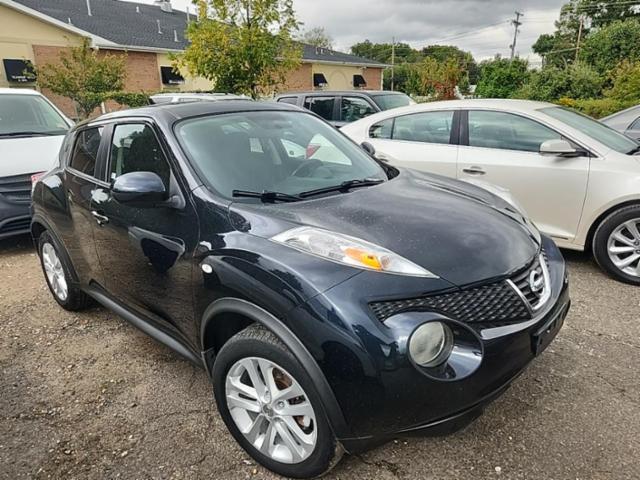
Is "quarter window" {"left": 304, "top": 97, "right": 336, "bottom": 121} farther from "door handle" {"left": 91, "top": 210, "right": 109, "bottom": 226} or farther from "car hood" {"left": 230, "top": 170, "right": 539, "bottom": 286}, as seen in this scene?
"car hood" {"left": 230, "top": 170, "right": 539, "bottom": 286}

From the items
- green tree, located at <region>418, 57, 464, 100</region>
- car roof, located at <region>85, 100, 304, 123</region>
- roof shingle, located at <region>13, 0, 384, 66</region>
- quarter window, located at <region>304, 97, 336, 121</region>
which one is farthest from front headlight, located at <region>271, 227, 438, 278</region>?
roof shingle, located at <region>13, 0, 384, 66</region>

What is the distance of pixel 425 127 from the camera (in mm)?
5297

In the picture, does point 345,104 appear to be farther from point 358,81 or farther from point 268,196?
point 358,81

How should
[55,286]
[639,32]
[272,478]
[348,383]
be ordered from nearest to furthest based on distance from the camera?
[348,383] → [272,478] → [55,286] → [639,32]

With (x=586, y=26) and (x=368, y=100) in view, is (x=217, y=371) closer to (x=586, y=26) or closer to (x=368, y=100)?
(x=368, y=100)

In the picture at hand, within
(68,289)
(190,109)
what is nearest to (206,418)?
(190,109)

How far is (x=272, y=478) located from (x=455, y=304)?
1.18 m

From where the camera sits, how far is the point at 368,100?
353 inches

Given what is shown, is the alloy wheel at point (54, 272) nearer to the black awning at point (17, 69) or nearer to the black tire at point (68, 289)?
the black tire at point (68, 289)

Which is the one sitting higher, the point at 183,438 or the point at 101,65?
the point at 101,65

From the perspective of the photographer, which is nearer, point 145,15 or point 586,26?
point 145,15

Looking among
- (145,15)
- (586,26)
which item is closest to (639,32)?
(586,26)

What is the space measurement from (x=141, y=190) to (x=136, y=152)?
24.3 inches

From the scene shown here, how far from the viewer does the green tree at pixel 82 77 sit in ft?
54.3
